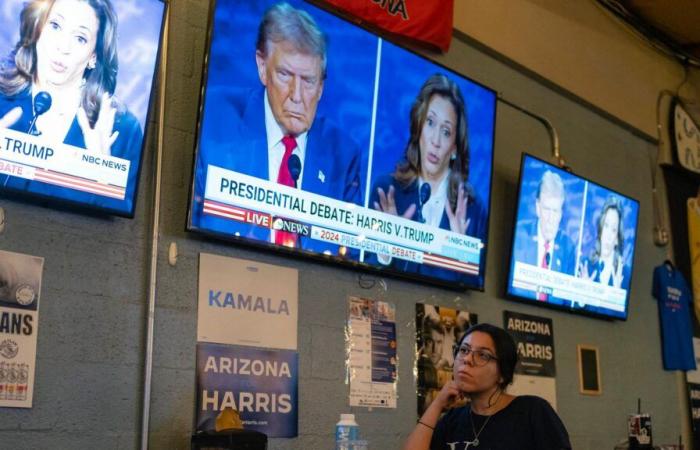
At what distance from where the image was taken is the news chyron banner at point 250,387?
300 centimetres

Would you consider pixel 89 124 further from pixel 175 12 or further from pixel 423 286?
pixel 423 286

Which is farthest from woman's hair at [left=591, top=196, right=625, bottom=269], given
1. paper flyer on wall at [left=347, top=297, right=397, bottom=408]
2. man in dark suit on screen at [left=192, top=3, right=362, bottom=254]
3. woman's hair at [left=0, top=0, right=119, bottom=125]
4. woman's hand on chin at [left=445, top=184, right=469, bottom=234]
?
woman's hair at [left=0, top=0, right=119, bottom=125]

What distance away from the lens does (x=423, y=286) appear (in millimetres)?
3969

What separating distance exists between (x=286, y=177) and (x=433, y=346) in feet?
3.77

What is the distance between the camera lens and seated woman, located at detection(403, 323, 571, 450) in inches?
107

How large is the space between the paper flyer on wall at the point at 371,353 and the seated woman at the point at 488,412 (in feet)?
2.03

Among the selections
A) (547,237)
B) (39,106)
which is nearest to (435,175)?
(547,237)

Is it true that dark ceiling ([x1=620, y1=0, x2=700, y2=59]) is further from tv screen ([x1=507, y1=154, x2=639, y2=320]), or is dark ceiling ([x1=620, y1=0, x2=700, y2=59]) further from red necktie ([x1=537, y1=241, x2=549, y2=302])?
red necktie ([x1=537, y1=241, x2=549, y2=302])

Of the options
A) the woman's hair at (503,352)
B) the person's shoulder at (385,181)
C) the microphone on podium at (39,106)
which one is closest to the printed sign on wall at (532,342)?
the person's shoulder at (385,181)

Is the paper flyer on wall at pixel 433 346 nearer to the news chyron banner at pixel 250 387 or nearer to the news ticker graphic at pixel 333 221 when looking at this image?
the news ticker graphic at pixel 333 221

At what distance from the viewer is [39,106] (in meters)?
2.59

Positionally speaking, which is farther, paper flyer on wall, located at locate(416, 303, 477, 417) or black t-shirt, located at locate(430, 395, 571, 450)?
paper flyer on wall, located at locate(416, 303, 477, 417)

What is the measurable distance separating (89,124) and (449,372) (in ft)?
6.66

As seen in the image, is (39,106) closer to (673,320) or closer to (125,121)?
(125,121)
